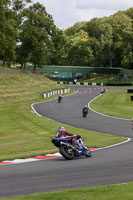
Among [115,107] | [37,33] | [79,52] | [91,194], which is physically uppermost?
[37,33]

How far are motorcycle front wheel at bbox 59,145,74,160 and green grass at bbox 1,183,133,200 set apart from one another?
5.42m

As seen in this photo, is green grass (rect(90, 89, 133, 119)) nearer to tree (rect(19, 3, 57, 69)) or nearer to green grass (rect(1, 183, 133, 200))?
green grass (rect(1, 183, 133, 200))

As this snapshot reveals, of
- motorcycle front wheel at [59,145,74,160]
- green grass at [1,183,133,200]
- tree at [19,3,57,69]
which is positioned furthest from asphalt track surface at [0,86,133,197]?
tree at [19,3,57,69]

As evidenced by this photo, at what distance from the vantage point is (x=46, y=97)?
228 feet

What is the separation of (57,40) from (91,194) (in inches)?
3845

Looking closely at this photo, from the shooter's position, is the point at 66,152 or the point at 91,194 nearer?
the point at 91,194

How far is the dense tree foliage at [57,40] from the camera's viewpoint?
89938mm

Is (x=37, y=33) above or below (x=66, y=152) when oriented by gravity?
above

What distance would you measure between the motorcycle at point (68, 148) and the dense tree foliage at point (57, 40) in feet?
216

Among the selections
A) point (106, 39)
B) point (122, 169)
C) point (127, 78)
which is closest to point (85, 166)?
point (122, 169)

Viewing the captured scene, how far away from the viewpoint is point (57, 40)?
10681 centimetres

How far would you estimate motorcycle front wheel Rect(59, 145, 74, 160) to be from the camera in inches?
669

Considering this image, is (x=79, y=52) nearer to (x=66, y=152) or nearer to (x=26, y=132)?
(x=26, y=132)

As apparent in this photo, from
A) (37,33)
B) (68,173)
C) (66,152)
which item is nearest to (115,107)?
(66,152)
